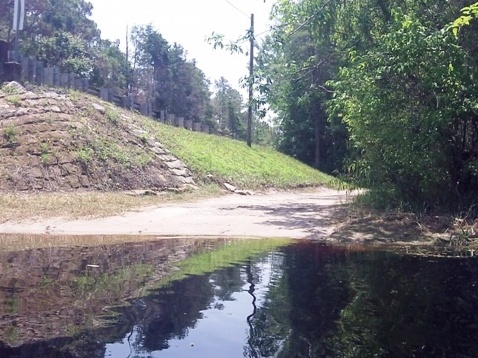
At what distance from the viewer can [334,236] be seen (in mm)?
11492

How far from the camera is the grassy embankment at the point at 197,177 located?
14.2 meters

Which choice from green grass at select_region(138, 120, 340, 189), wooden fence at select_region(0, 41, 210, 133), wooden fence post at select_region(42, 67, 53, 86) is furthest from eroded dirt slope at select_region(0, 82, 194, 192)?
green grass at select_region(138, 120, 340, 189)

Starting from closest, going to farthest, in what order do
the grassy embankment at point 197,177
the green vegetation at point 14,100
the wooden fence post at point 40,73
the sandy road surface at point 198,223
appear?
the sandy road surface at point 198,223 < the grassy embankment at point 197,177 < the green vegetation at point 14,100 < the wooden fence post at point 40,73

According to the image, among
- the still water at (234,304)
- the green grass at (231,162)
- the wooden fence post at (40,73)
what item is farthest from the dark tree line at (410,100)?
the wooden fence post at (40,73)

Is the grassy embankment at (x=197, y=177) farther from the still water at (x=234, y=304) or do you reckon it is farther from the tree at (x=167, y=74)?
the tree at (x=167, y=74)

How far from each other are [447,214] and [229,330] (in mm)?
8619

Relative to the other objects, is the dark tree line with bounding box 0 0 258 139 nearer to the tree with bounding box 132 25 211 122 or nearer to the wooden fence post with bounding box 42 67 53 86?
the tree with bounding box 132 25 211 122

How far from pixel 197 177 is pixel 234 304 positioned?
1679 cm

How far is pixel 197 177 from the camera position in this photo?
22.7 m

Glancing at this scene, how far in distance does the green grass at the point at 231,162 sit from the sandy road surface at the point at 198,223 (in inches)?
245

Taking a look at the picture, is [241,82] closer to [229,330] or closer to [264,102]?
[264,102]

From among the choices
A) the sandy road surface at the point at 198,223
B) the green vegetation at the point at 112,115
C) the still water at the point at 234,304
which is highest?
the green vegetation at the point at 112,115

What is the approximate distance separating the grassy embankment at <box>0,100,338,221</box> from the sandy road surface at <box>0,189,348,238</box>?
827 mm

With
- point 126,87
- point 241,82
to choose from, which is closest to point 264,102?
point 241,82
